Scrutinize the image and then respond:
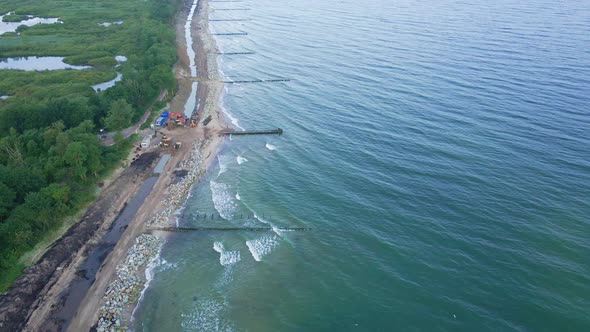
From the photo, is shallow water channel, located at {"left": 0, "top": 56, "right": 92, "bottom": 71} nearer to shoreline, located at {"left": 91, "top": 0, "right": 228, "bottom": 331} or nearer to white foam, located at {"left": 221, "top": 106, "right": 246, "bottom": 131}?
shoreline, located at {"left": 91, "top": 0, "right": 228, "bottom": 331}

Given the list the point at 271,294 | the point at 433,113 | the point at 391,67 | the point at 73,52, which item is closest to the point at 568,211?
the point at 433,113

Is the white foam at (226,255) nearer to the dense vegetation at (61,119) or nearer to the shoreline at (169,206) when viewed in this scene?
the shoreline at (169,206)

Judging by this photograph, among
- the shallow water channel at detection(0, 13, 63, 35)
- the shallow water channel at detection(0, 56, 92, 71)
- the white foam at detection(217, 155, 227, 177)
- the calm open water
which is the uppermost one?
the calm open water

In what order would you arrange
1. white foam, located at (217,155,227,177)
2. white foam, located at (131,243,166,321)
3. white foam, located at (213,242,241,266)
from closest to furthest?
white foam, located at (131,243,166,321) < white foam, located at (213,242,241,266) < white foam, located at (217,155,227,177)

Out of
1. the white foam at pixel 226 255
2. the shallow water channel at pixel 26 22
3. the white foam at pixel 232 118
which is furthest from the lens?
the shallow water channel at pixel 26 22

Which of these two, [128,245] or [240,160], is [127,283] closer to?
[128,245]

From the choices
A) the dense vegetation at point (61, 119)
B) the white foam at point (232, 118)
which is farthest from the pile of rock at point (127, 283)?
the white foam at point (232, 118)

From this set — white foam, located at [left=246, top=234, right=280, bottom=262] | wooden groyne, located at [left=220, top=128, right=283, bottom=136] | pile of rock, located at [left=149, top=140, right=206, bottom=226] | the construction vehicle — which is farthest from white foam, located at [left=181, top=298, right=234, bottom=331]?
wooden groyne, located at [left=220, top=128, right=283, bottom=136]

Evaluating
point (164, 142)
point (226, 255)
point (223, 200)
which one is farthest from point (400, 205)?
point (164, 142)
